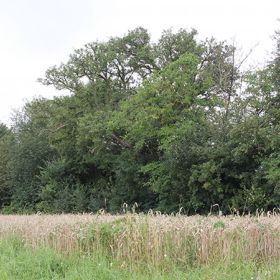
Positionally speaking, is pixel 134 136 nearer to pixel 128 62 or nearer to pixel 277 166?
pixel 128 62

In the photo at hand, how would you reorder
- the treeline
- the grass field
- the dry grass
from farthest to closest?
the treeline → the dry grass → the grass field

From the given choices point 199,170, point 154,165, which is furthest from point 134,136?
point 199,170

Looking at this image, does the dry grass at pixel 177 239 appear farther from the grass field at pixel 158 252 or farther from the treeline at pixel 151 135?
the treeline at pixel 151 135

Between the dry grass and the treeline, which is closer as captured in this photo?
the dry grass

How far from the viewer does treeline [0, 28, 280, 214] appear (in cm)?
2412

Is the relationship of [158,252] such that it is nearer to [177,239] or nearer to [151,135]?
[177,239]

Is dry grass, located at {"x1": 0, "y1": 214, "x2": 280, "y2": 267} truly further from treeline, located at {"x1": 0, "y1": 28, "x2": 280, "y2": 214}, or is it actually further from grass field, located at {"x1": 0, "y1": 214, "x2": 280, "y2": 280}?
treeline, located at {"x1": 0, "y1": 28, "x2": 280, "y2": 214}

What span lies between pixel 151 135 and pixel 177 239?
23.7 meters

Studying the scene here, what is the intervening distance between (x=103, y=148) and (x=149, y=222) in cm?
2906

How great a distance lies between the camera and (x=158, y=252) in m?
7.16

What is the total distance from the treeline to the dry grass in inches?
557

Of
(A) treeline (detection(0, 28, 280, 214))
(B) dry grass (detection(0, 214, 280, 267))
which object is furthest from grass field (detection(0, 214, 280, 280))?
(A) treeline (detection(0, 28, 280, 214))

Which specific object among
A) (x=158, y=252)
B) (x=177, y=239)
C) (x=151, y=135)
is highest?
(x=151, y=135)

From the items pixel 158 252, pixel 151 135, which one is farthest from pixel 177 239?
pixel 151 135
